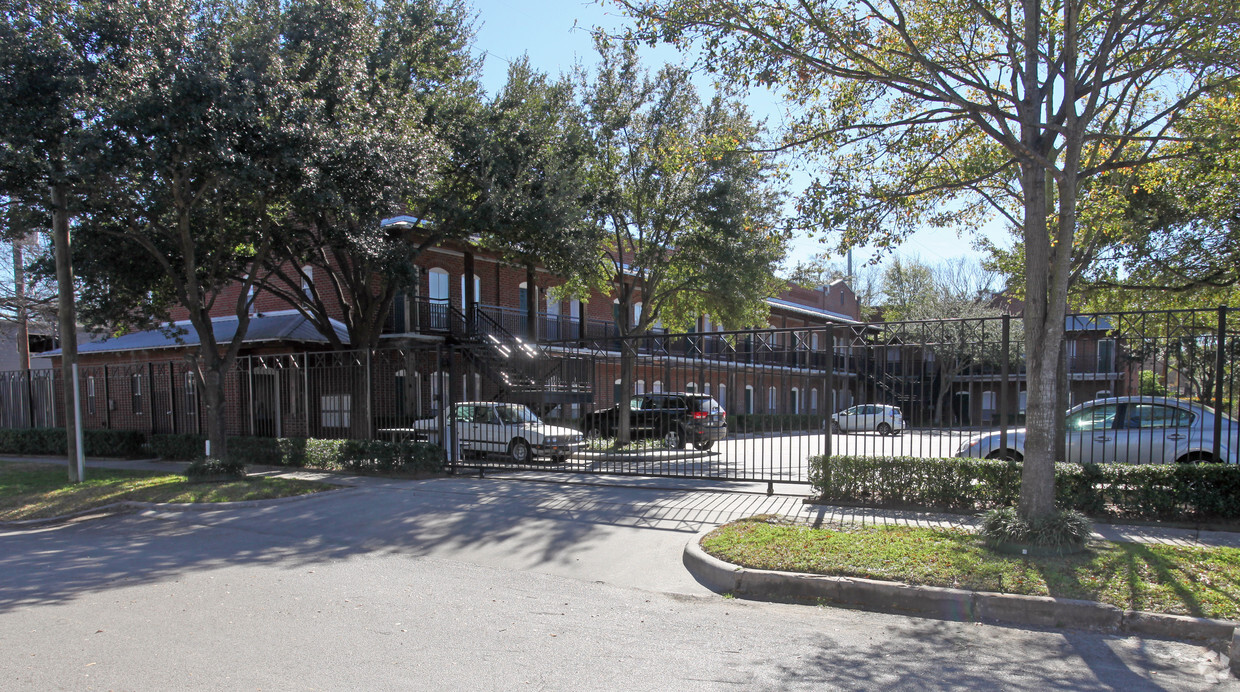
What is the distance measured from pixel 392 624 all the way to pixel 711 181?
15072mm

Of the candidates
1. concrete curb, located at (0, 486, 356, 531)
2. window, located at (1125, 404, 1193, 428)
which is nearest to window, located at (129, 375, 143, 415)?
concrete curb, located at (0, 486, 356, 531)

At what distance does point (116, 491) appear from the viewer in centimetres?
1234

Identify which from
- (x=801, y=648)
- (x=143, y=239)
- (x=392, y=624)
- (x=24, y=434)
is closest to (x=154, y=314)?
(x=143, y=239)

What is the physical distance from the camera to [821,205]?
880 centimetres

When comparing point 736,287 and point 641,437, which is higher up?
point 736,287

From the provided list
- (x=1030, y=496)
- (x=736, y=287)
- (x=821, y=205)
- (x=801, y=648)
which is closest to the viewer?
(x=801, y=648)

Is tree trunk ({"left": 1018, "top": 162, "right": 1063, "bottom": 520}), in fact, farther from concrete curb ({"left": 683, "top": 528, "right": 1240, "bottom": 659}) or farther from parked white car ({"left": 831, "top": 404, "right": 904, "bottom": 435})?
parked white car ({"left": 831, "top": 404, "right": 904, "bottom": 435})

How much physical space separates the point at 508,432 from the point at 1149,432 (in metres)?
10.9

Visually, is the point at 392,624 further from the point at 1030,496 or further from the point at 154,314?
the point at 154,314

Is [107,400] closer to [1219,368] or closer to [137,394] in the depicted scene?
[137,394]

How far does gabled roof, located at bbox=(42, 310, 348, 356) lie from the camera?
2048 cm

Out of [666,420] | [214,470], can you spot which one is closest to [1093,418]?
[666,420]

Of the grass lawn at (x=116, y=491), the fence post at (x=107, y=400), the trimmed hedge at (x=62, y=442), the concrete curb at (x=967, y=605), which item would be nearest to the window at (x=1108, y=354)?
the concrete curb at (x=967, y=605)

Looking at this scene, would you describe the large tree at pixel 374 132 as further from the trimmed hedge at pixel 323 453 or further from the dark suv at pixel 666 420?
the dark suv at pixel 666 420
